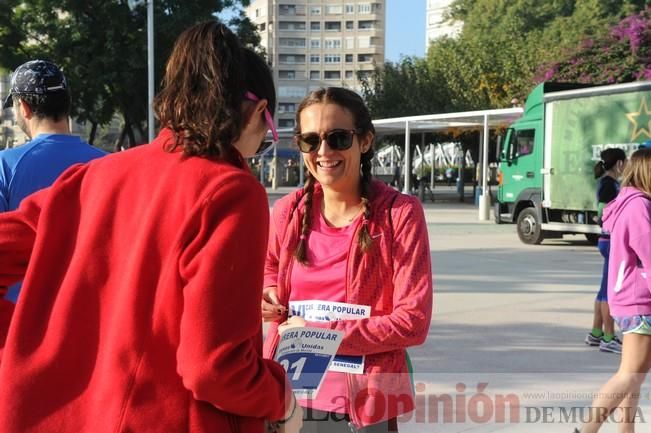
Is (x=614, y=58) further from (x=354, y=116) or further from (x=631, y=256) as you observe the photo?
(x=354, y=116)

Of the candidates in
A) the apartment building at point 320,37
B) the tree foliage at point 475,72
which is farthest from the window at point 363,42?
the tree foliage at point 475,72

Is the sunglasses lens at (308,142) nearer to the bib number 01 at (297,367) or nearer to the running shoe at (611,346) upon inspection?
the bib number 01 at (297,367)

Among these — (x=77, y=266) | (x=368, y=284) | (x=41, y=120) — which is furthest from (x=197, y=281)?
(x=41, y=120)

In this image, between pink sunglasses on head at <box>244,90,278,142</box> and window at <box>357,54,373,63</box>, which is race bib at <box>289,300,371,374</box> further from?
window at <box>357,54,373,63</box>

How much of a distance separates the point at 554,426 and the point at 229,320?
3782mm

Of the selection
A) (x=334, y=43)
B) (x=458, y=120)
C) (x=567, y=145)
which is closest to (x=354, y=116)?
(x=567, y=145)

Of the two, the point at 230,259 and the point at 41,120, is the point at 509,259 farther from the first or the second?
the point at 230,259

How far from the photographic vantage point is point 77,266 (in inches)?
Answer: 62.2

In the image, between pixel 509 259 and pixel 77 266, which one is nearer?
pixel 77 266

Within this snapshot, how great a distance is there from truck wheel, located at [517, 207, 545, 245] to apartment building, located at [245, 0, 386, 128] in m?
113

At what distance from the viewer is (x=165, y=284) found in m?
1.50

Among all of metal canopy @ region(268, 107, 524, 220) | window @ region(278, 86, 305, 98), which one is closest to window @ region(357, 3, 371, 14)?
window @ region(278, 86, 305, 98)

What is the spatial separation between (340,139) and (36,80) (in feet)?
3.89

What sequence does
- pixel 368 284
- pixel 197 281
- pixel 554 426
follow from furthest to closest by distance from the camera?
pixel 554 426, pixel 368 284, pixel 197 281
